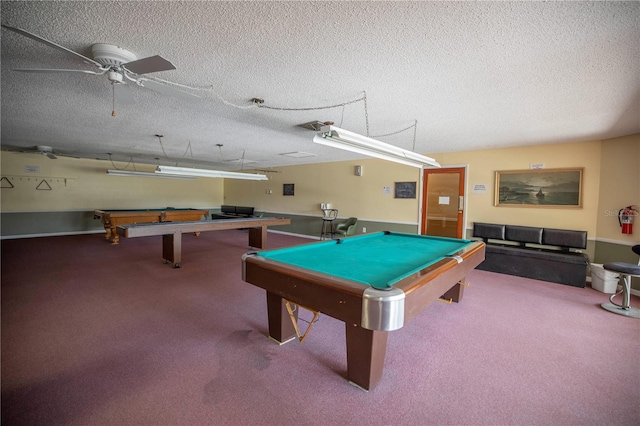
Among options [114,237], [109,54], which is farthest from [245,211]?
[109,54]

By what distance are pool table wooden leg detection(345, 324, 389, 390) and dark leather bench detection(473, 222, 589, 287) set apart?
391 centimetres

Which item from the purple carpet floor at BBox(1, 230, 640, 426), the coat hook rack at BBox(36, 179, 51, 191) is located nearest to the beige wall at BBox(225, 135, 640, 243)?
the purple carpet floor at BBox(1, 230, 640, 426)

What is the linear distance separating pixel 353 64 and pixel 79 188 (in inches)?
376

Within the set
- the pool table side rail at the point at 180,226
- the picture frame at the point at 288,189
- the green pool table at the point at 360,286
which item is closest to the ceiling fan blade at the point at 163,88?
the green pool table at the point at 360,286

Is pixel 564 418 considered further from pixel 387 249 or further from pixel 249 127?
pixel 249 127

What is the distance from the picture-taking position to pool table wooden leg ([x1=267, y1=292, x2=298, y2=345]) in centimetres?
230

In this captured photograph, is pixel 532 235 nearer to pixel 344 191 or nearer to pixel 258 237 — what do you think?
pixel 344 191

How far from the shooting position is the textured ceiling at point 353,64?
5.13 ft

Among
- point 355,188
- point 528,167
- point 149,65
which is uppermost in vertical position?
point 149,65

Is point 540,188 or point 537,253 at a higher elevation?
point 540,188

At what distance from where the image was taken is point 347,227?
269 inches

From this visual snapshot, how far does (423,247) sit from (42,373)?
3345 millimetres

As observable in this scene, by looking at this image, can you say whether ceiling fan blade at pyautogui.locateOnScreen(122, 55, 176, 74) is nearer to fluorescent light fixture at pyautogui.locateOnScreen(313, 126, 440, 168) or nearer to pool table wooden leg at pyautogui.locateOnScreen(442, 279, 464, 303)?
fluorescent light fixture at pyautogui.locateOnScreen(313, 126, 440, 168)

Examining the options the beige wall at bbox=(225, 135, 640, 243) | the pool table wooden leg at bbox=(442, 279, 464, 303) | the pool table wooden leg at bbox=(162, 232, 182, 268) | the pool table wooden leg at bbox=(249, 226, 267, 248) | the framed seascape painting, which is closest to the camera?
the pool table wooden leg at bbox=(442, 279, 464, 303)
